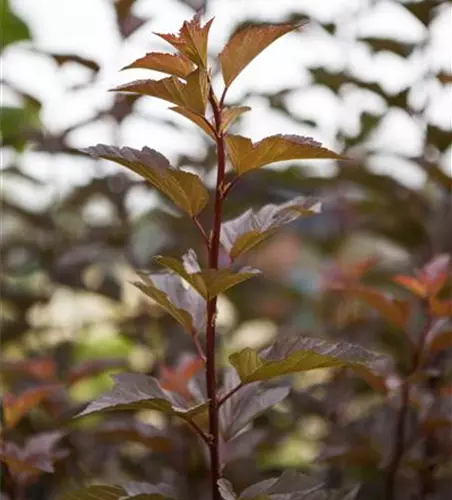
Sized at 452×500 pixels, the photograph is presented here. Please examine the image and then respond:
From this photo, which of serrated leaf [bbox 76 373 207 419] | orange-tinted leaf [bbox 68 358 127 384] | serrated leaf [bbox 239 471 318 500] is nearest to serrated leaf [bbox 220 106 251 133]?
serrated leaf [bbox 76 373 207 419]

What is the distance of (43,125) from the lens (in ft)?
6.55

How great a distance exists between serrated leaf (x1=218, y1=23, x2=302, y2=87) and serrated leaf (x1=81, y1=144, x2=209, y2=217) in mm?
99

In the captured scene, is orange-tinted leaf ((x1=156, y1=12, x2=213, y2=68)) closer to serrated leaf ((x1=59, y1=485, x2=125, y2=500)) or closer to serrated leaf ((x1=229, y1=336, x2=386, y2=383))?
serrated leaf ((x1=229, y1=336, x2=386, y2=383))

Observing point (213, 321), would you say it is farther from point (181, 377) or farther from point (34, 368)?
point (34, 368)

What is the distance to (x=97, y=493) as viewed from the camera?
98 cm

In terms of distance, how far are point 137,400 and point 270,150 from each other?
272 mm

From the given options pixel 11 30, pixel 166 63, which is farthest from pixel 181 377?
pixel 11 30

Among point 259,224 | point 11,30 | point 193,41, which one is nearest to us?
point 193,41

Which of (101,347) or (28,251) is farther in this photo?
(101,347)

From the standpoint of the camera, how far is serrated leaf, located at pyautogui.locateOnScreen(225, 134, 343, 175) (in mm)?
863

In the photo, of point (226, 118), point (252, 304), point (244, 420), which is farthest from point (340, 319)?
point (226, 118)

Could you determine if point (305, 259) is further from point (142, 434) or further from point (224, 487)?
point (224, 487)

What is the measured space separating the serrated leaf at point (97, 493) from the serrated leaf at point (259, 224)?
283 millimetres

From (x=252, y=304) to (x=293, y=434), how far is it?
456 millimetres
